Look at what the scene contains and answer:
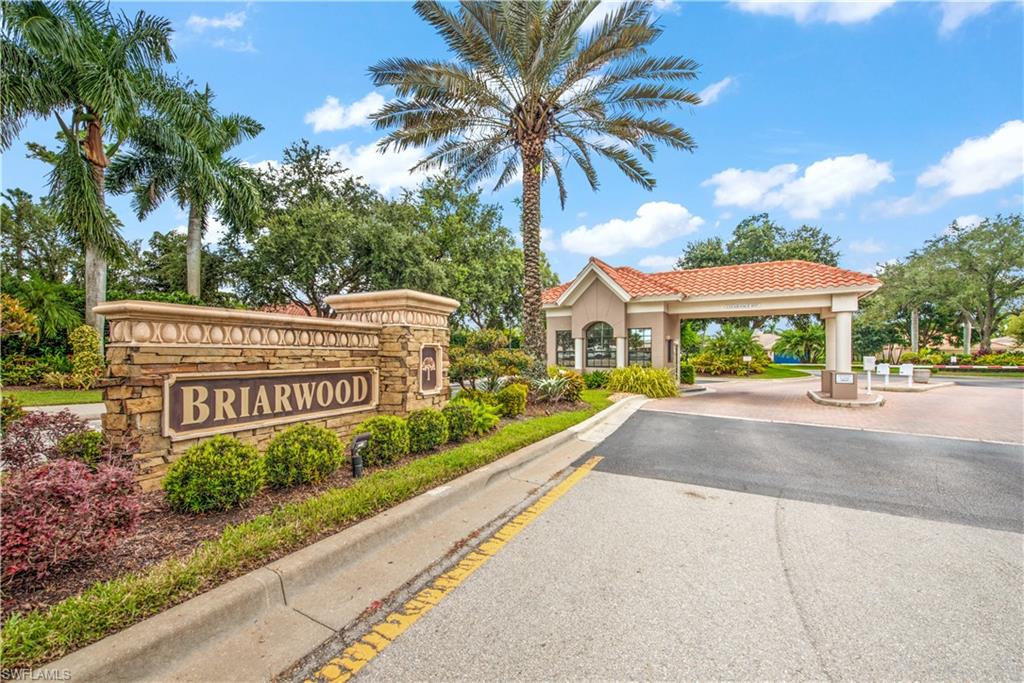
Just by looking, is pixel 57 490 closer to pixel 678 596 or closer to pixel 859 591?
pixel 678 596

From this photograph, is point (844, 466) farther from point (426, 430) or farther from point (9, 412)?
point (9, 412)

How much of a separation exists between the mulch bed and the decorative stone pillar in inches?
84.8

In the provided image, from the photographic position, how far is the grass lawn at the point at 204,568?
210cm

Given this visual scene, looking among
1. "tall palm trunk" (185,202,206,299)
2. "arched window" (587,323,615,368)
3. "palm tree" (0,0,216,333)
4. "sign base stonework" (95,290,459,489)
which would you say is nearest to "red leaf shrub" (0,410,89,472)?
"sign base stonework" (95,290,459,489)

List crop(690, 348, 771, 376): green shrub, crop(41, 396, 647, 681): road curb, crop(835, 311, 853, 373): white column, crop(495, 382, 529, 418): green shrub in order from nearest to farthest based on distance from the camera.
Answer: crop(41, 396, 647, 681): road curb → crop(495, 382, 529, 418): green shrub → crop(835, 311, 853, 373): white column → crop(690, 348, 771, 376): green shrub

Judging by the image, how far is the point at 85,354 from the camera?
13961mm

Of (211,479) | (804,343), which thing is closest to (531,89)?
(211,479)

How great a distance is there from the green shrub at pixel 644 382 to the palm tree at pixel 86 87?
16.5 m

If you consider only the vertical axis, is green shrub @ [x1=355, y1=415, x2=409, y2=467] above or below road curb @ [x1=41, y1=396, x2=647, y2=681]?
above

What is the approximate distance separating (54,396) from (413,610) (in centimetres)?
1517

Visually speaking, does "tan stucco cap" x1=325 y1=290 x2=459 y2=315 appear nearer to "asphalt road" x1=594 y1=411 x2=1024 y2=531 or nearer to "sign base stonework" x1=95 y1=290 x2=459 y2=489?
"sign base stonework" x1=95 y1=290 x2=459 y2=489

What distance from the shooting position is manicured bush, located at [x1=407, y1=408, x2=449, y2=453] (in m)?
5.95

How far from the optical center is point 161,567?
9.02ft

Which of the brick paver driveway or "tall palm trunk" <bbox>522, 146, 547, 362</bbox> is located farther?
"tall palm trunk" <bbox>522, 146, 547, 362</bbox>
